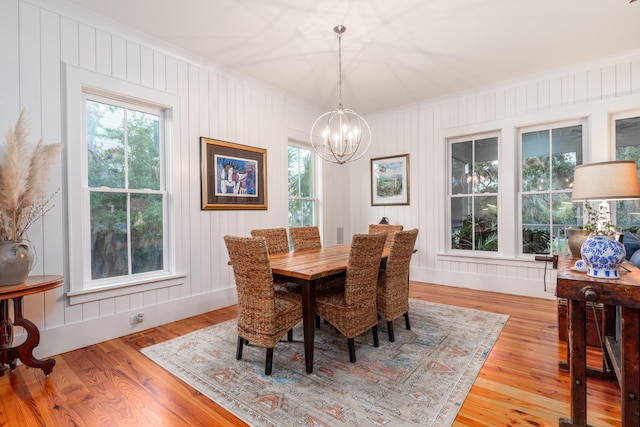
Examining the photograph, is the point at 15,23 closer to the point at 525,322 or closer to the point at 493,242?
the point at 525,322

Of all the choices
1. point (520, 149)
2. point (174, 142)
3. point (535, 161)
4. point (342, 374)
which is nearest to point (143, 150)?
point (174, 142)

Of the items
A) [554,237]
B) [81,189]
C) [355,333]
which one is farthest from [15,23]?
[554,237]

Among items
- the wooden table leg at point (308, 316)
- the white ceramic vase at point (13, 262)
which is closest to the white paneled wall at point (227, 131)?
the white ceramic vase at point (13, 262)

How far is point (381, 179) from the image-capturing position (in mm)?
5281

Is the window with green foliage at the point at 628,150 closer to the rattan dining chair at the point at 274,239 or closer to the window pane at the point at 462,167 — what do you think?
the window pane at the point at 462,167

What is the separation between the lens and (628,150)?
11.3 feet

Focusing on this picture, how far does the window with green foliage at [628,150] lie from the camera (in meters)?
3.40

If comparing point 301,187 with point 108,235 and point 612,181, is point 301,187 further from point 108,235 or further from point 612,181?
point 612,181

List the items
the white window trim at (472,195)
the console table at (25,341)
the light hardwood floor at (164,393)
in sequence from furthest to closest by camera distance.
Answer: the white window trim at (472,195) → the console table at (25,341) → the light hardwood floor at (164,393)

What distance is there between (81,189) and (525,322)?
4236 mm

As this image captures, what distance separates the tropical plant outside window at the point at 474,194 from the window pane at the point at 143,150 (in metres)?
3.96

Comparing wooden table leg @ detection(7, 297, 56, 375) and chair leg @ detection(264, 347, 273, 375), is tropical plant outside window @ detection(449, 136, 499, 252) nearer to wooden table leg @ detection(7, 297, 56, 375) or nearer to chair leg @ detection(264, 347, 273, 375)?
chair leg @ detection(264, 347, 273, 375)

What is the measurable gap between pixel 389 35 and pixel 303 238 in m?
2.23

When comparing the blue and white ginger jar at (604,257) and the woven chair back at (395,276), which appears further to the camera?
the woven chair back at (395,276)
